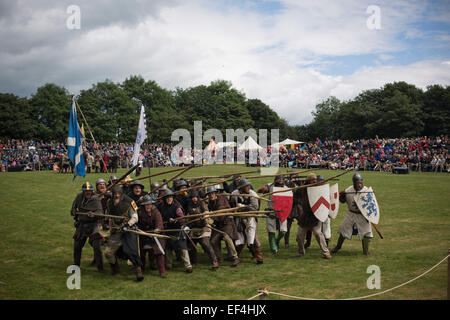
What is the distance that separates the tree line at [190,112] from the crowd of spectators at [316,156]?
21400 mm

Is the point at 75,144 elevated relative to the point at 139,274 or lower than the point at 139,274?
elevated

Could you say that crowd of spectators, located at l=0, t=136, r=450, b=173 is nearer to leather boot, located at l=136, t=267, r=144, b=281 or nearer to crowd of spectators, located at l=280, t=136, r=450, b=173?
crowd of spectators, located at l=280, t=136, r=450, b=173

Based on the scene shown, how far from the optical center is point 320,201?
28.9 ft

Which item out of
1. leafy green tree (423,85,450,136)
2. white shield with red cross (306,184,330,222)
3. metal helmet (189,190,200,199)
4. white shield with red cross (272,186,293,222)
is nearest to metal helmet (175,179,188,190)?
metal helmet (189,190,200,199)

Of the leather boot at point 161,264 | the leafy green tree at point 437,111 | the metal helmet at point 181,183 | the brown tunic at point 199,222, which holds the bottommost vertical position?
the leather boot at point 161,264

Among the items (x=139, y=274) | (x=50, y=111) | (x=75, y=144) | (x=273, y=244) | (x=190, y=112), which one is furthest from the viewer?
(x=190, y=112)

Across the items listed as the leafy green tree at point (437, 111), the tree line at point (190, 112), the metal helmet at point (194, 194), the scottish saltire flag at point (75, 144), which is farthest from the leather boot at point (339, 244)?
the leafy green tree at point (437, 111)

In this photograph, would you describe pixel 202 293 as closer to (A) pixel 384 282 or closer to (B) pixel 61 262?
(A) pixel 384 282

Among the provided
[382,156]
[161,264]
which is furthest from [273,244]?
[382,156]

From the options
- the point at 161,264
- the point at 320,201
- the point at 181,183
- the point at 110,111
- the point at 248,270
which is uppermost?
the point at 110,111

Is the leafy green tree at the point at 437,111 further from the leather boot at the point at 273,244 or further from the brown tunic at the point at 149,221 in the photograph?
the brown tunic at the point at 149,221

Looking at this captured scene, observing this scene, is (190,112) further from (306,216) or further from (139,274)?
(139,274)

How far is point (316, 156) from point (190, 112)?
31466mm

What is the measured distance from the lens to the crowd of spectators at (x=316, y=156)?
2973 cm
